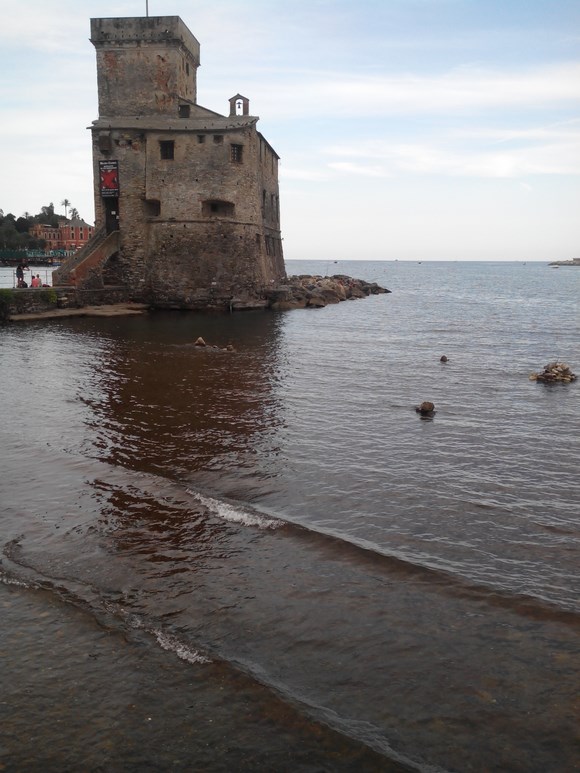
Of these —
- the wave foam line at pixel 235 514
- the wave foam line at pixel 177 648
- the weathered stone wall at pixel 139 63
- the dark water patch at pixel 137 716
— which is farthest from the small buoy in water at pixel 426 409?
the weathered stone wall at pixel 139 63

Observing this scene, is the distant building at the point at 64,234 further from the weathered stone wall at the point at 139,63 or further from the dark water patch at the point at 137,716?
the dark water patch at the point at 137,716

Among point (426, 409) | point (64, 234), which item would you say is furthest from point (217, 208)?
point (64, 234)

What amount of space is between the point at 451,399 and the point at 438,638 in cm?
1280

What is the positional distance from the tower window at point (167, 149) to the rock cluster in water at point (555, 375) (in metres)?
28.3

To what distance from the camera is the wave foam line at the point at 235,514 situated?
9805 millimetres

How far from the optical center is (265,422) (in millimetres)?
15859

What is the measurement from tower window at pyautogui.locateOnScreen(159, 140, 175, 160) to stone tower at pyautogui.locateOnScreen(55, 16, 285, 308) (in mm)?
61

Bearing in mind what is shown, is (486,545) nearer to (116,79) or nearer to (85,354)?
(85,354)

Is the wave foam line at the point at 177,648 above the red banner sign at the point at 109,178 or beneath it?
beneath

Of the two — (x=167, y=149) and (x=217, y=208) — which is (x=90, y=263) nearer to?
(x=167, y=149)

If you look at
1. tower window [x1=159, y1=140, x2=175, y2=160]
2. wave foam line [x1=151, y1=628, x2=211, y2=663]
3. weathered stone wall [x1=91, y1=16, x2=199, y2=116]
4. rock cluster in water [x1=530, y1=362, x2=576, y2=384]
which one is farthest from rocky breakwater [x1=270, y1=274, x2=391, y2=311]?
wave foam line [x1=151, y1=628, x2=211, y2=663]

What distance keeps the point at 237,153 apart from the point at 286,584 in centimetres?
3751

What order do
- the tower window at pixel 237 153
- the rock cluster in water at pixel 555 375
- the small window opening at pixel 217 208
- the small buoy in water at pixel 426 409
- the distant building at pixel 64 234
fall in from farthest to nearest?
1. the distant building at pixel 64 234
2. the small window opening at pixel 217 208
3. the tower window at pixel 237 153
4. the rock cluster in water at pixel 555 375
5. the small buoy in water at pixel 426 409

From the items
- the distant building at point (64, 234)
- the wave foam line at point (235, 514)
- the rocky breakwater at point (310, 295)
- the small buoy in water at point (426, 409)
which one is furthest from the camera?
the distant building at point (64, 234)
